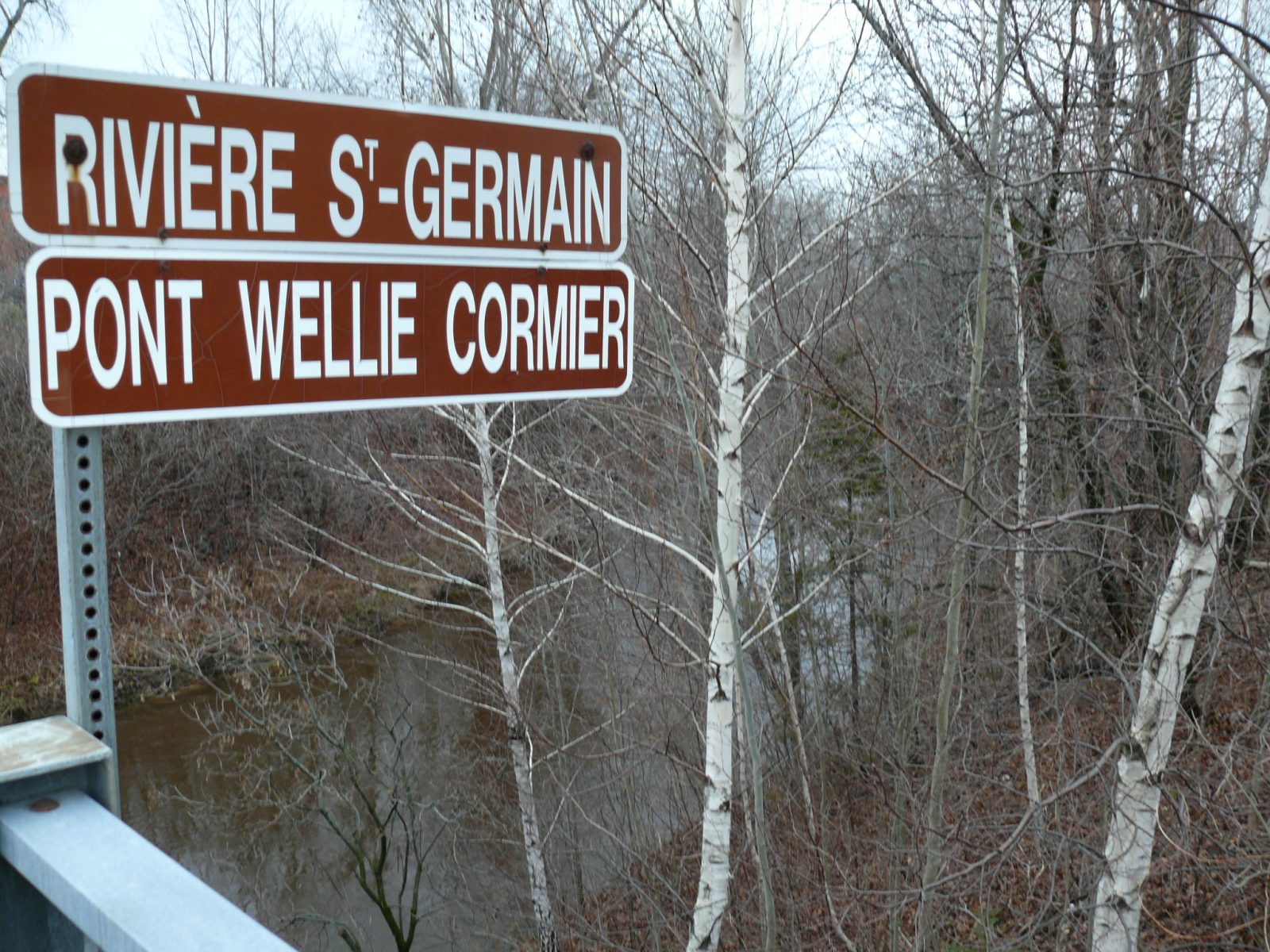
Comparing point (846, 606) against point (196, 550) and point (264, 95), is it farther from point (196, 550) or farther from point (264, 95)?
point (264, 95)

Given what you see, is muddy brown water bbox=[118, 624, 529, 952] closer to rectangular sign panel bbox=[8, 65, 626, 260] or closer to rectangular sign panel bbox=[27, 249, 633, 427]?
rectangular sign panel bbox=[27, 249, 633, 427]

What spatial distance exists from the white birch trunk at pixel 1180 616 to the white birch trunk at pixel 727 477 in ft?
5.53

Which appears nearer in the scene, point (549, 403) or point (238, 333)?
point (238, 333)

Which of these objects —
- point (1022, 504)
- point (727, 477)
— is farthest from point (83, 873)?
point (1022, 504)

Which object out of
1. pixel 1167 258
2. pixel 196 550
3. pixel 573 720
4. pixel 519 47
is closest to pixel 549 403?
pixel 519 47

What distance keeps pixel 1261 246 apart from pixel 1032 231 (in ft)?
14.9

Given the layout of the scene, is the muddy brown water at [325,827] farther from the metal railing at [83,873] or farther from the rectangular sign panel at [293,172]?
the metal railing at [83,873]

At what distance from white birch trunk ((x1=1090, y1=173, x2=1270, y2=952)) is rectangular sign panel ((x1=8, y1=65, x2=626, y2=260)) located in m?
3.13

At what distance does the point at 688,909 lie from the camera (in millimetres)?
9398

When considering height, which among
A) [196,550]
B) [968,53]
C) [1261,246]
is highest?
[968,53]

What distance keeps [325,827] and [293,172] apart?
11.8m

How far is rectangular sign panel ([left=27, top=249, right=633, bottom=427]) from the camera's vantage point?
4.43 feet

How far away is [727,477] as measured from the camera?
18.1 feet

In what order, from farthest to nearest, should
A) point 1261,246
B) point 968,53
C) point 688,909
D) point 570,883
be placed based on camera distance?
point 570,883 < point 688,909 < point 968,53 < point 1261,246
